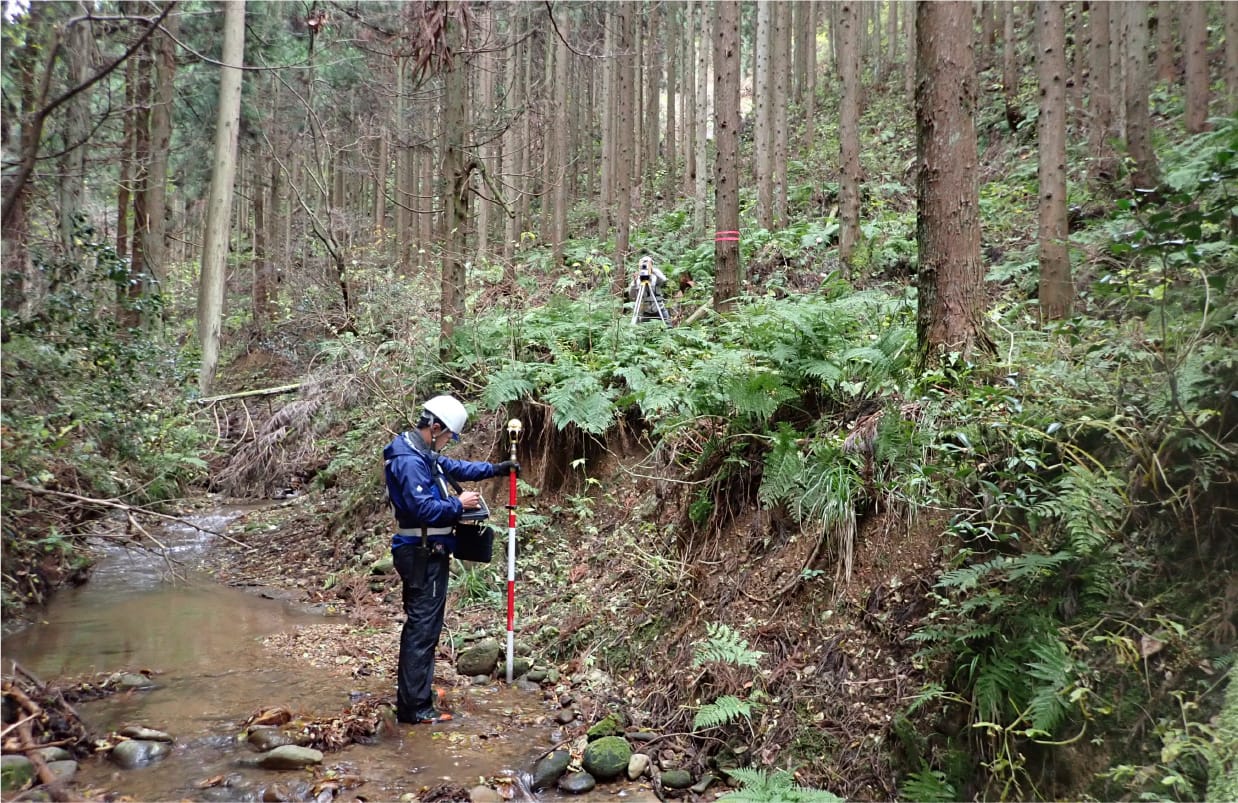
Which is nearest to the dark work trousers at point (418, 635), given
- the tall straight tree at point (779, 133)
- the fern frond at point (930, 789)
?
the fern frond at point (930, 789)

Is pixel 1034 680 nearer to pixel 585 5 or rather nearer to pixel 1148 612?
pixel 1148 612

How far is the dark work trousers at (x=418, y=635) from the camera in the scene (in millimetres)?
5809

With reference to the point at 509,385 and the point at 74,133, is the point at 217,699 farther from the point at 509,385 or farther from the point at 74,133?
the point at 74,133

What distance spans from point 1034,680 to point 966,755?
520 millimetres

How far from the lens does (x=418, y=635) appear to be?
19.3 ft

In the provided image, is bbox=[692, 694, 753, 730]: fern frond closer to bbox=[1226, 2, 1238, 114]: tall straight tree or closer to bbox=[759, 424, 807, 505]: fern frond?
bbox=[759, 424, 807, 505]: fern frond

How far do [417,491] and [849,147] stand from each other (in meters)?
12.9

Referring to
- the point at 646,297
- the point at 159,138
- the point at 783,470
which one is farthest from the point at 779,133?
the point at 783,470

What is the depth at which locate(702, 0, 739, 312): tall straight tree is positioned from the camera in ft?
34.2

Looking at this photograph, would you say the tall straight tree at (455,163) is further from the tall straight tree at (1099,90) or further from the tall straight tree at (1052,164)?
the tall straight tree at (1099,90)

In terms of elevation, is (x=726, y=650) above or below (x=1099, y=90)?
below

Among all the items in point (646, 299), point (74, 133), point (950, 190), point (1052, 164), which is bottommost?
point (950, 190)

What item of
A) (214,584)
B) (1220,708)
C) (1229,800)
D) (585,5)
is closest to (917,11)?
(1220,708)

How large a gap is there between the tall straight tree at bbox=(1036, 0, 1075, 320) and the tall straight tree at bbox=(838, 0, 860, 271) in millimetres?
3934
